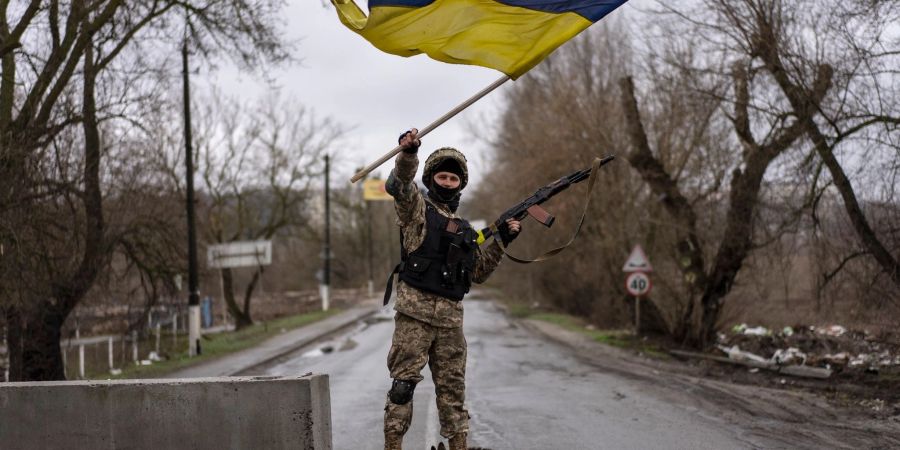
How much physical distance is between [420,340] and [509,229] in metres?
0.94

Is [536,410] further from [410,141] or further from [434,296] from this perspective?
[410,141]

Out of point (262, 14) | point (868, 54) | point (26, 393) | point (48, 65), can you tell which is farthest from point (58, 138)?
point (868, 54)

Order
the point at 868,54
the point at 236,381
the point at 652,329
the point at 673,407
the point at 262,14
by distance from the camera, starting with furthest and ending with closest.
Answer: the point at 652,329, the point at 262,14, the point at 868,54, the point at 673,407, the point at 236,381

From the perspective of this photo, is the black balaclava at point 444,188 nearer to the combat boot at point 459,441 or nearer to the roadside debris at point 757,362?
the combat boot at point 459,441

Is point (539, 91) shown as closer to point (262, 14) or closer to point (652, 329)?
point (652, 329)

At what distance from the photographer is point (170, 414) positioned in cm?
495

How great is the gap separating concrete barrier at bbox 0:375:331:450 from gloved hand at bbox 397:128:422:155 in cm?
150

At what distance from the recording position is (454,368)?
17.7 feet

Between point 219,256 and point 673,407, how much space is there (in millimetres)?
18256

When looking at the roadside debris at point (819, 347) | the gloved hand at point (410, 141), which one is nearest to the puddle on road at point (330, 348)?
the roadside debris at point (819, 347)

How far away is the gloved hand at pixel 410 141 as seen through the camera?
4.82 metres

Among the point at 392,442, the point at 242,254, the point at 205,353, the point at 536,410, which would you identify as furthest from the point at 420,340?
the point at 242,254

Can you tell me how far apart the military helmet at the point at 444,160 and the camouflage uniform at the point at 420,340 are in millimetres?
36

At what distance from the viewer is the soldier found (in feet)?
17.0
